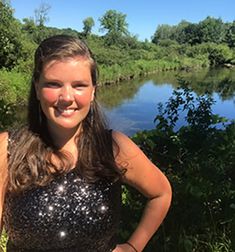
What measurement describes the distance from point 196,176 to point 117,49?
5062 cm

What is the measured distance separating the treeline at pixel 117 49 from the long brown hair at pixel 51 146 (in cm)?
39

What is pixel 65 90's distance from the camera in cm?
142

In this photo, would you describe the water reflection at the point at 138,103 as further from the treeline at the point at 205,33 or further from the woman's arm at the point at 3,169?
the treeline at the point at 205,33

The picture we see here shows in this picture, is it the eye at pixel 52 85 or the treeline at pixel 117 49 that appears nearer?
the eye at pixel 52 85

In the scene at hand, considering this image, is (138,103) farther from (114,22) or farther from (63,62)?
(114,22)

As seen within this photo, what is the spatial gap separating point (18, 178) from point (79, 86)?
40cm

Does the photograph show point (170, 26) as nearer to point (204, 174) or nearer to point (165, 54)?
point (165, 54)

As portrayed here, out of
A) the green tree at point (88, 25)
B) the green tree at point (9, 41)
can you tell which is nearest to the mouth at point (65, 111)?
the green tree at point (9, 41)

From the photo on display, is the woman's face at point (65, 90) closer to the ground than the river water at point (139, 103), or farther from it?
farther from it

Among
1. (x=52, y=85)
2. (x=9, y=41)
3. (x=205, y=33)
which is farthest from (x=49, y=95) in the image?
(x=205, y=33)

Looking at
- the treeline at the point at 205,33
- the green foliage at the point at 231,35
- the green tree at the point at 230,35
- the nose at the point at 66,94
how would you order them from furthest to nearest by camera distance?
the treeline at the point at 205,33, the green tree at the point at 230,35, the green foliage at the point at 231,35, the nose at the point at 66,94

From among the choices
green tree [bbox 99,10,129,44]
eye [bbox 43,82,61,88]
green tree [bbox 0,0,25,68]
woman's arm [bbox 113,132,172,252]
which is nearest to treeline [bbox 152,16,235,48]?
green tree [bbox 99,10,129,44]

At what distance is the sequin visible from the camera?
1419mm

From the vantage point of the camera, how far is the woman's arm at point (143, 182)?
1.56m
